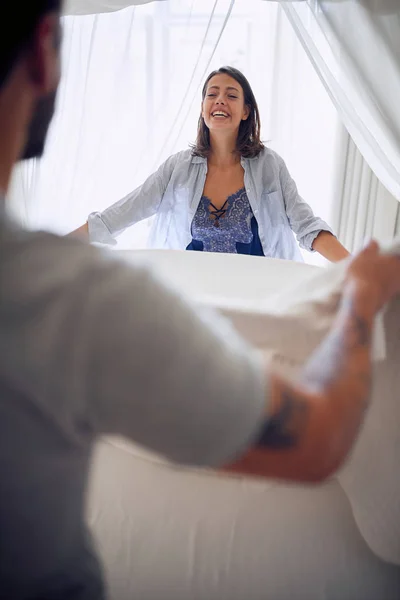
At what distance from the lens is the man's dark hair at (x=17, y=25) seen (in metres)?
0.32

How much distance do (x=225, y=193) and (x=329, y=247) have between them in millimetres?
472

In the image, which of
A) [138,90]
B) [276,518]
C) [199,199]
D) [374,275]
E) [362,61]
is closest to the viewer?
[374,275]

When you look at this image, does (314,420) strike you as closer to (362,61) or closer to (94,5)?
(362,61)

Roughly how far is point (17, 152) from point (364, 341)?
0.34 metres

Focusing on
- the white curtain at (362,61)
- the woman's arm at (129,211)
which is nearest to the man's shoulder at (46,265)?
the white curtain at (362,61)

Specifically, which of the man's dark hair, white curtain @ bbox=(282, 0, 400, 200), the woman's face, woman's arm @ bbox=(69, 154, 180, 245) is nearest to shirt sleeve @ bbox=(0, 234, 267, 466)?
the man's dark hair

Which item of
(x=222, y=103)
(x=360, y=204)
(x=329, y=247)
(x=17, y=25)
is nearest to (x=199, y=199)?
(x=222, y=103)

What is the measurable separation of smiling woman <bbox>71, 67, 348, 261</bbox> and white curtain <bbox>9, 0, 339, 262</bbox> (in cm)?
12

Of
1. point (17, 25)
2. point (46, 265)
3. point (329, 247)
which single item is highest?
point (329, 247)

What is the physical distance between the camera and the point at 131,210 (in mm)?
1689

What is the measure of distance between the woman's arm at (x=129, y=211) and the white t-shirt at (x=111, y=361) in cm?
126

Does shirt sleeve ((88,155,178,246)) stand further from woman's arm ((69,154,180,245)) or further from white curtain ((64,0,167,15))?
white curtain ((64,0,167,15))

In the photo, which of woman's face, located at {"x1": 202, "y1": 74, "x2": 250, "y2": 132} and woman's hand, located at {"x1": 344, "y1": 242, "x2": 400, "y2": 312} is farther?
woman's face, located at {"x1": 202, "y1": 74, "x2": 250, "y2": 132}

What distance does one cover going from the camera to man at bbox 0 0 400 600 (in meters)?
0.31
